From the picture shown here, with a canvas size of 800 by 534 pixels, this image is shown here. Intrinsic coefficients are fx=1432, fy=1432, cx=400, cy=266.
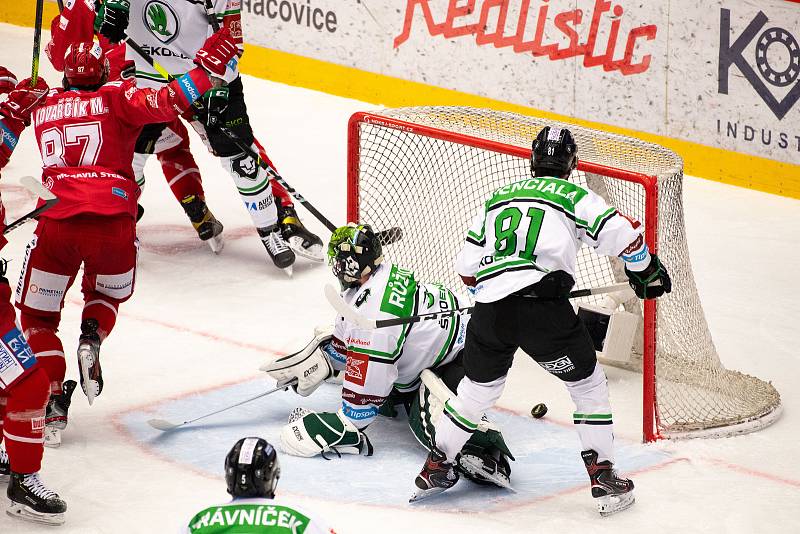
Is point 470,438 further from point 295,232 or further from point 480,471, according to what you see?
point 295,232

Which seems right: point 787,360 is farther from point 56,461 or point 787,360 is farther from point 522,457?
point 56,461

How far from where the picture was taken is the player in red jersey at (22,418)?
4227mm

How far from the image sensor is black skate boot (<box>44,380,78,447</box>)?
5027 mm

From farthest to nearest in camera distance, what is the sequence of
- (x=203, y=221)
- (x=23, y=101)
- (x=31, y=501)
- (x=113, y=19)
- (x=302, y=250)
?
(x=203, y=221), (x=302, y=250), (x=113, y=19), (x=23, y=101), (x=31, y=501)

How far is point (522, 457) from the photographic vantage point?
16.4ft

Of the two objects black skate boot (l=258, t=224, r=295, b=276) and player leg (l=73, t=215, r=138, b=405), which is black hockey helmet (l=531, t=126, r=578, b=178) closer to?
player leg (l=73, t=215, r=138, b=405)

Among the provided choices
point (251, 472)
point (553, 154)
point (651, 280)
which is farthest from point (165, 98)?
point (251, 472)

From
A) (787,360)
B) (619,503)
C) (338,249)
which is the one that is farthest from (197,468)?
(787,360)

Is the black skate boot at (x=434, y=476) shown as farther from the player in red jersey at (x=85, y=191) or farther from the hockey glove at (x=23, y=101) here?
the hockey glove at (x=23, y=101)

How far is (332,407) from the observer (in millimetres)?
5410

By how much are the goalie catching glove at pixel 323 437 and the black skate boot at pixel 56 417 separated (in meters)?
0.80

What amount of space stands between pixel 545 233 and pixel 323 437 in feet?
3.76

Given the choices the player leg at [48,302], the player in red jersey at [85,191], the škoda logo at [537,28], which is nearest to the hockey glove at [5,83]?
the player in red jersey at [85,191]

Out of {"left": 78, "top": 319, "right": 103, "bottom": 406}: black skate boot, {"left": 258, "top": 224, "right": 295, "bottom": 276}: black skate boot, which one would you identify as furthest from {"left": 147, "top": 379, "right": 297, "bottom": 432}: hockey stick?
{"left": 258, "top": 224, "right": 295, "bottom": 276}: black skate boot
